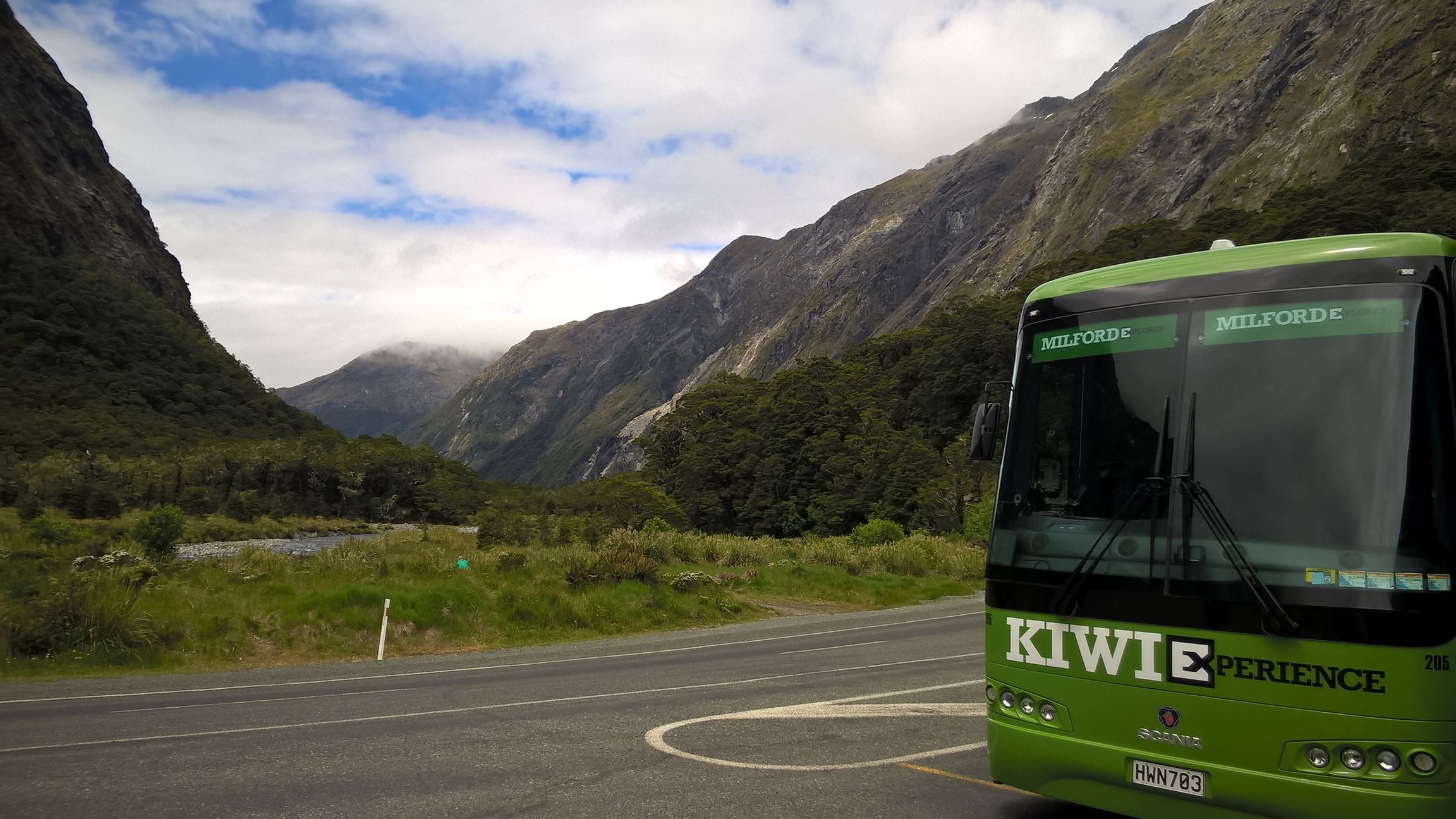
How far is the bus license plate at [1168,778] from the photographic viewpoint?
4.75 meters

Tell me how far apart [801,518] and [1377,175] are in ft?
206

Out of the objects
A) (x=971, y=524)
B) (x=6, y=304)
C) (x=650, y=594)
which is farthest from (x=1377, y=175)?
(x=6, y=304)

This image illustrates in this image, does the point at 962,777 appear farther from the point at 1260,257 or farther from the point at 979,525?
the point at 979,525

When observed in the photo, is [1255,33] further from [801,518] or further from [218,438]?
[218,438]

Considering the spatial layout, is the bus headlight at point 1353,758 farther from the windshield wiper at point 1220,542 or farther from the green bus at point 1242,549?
the windshield wiper at point 1220,542

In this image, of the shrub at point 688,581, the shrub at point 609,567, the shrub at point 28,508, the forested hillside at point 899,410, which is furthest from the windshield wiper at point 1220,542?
the shrub at point 28,508

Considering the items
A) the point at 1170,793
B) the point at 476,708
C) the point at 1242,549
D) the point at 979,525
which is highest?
the point at 1242,549

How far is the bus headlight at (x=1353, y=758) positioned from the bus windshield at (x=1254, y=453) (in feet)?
2.27

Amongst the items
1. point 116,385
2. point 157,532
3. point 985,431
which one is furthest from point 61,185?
point 985,431

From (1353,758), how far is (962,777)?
2889 mm

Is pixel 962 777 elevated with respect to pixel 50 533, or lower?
elevated

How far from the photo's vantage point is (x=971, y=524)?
40.7 metres

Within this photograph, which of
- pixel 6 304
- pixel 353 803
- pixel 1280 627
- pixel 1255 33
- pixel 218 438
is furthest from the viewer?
pixel 1255 33

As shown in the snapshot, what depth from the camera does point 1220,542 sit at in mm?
4820
